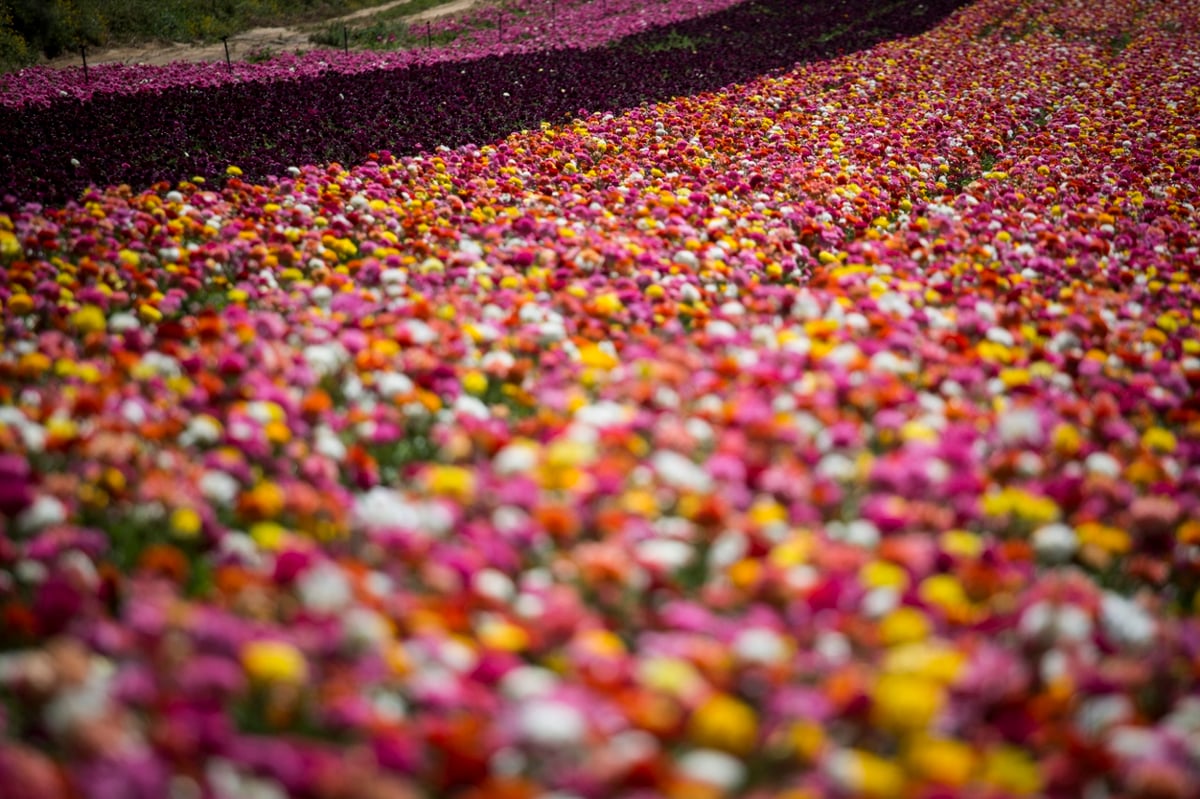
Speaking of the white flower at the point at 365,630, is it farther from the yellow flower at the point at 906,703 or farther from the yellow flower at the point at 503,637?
the yellow flower at the point at 906,703

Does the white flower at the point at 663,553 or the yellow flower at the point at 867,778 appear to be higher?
the white flower at the point at 663,553

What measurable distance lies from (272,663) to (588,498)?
977 mm

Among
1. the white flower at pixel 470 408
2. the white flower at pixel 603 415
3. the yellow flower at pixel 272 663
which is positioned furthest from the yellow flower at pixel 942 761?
the white flower at pixel 470 408

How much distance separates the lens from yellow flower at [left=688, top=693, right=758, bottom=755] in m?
1.68

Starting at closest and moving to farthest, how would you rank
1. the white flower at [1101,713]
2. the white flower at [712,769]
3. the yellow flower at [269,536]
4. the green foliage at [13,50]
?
the white flower at [712,769], the white flower at [1101,713], the yellow flower at [269,536], the green foliage at [13,50]

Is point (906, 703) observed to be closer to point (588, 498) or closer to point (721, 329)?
point (588, 498)

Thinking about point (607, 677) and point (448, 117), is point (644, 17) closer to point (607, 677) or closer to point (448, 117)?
point (448, 117)

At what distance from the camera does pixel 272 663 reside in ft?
5.67

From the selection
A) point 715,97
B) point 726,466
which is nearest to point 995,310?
point 726,466

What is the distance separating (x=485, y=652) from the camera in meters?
1.83

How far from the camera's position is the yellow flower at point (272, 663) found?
5.68 ft

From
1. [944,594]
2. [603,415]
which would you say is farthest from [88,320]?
[944,594]

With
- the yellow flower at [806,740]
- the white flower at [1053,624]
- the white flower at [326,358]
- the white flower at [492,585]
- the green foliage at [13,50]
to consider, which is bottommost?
the white flower at [1053,624]

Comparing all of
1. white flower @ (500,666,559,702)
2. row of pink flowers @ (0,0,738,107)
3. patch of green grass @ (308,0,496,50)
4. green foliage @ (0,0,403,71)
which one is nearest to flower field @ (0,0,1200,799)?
white flower @ (500,666,559,702)
